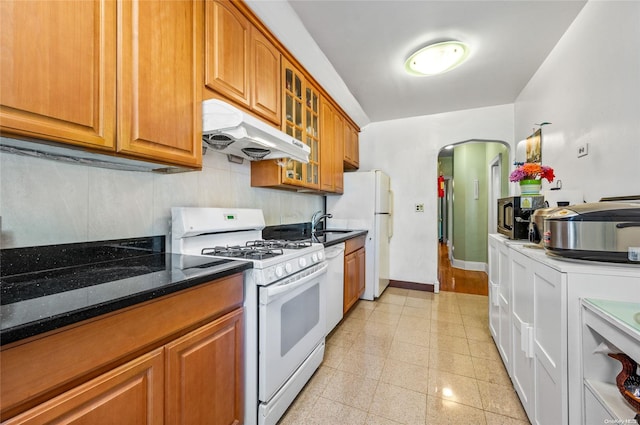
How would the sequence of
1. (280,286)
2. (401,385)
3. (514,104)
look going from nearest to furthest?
Answer: (280,286)
(401,385)
(514,104)

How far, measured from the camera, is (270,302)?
1315 millimetres

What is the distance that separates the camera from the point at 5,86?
2.36ft

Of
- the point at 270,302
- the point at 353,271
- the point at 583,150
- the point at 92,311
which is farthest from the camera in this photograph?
the point at 353,271

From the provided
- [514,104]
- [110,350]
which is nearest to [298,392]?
[110,350]

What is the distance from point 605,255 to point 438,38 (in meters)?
1.91

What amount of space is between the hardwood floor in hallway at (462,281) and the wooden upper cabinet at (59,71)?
4.13 m

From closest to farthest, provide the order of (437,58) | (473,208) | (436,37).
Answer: (436,37) < (437,58) < (473,208)

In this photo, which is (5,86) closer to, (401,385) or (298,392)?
(298,392)

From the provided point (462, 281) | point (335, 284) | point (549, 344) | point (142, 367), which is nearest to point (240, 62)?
point (142, 367)

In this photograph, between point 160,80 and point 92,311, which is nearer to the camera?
point 92,311

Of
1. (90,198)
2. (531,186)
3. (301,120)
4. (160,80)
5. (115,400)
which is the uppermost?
(301,120)

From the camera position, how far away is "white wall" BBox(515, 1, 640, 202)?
4.40 feet

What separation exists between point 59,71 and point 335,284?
214 centimetres

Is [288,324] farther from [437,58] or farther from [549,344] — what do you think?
[437,58]
